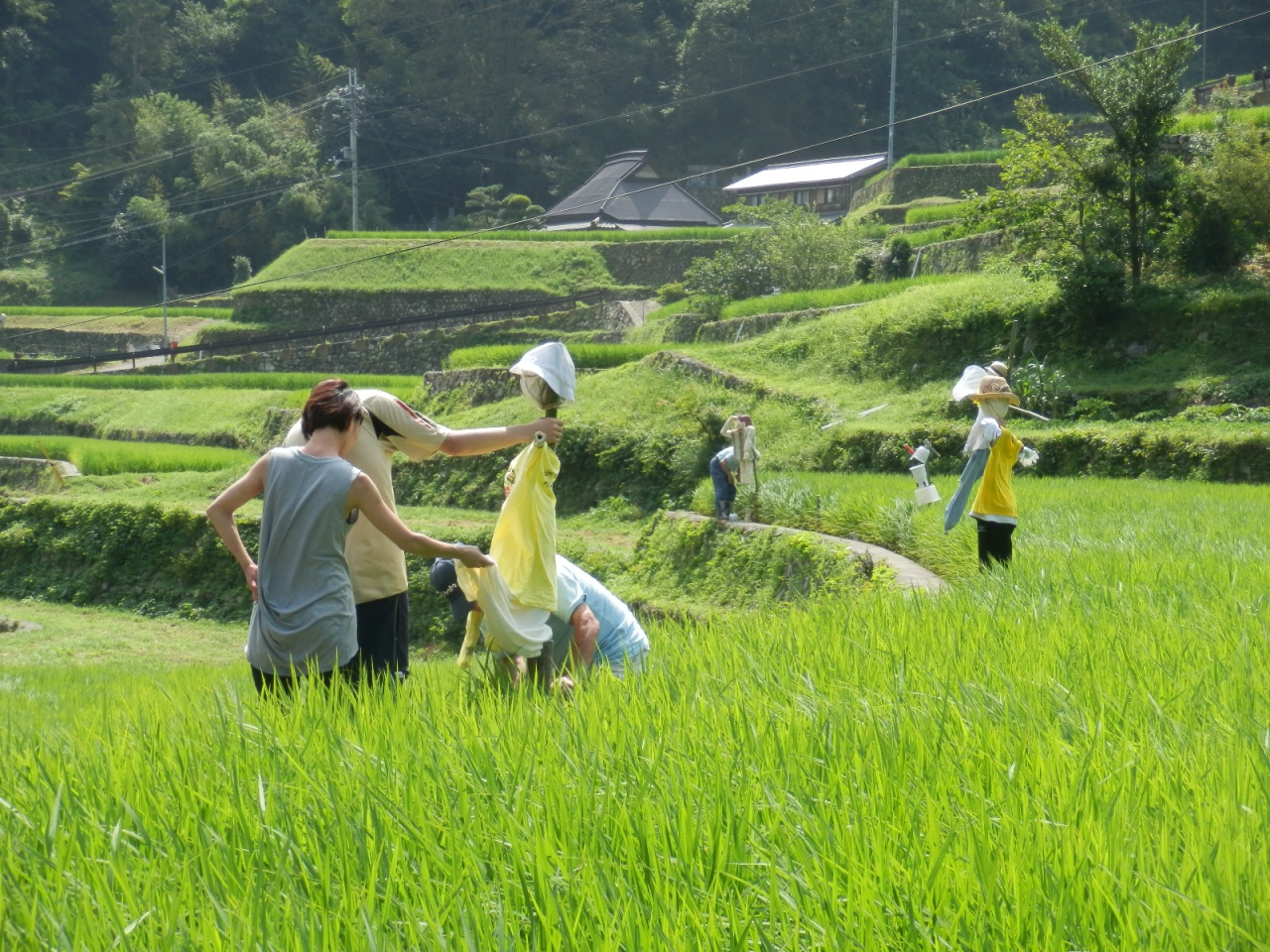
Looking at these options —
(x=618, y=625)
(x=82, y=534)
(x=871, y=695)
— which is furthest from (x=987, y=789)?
(x=82, y=534)

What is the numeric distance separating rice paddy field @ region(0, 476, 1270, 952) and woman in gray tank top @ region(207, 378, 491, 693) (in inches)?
10.1

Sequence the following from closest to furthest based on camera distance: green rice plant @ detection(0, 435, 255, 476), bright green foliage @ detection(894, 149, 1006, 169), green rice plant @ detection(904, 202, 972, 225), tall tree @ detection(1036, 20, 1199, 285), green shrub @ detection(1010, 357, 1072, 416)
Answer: green shrub @ detection(1010, 357, 1072, 416) < tall tree @ detection(1036, 20, 1199, 285) < green rice plant @ detection(0, 435, 255, 476) < green rice plant @ detection(904, 202, 972, 225) < bright green foliage @ detection(894, 149, 1006, 169)

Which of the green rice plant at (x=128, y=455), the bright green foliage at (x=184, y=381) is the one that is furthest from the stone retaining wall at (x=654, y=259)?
the green rice plant at (x=128, y=455)

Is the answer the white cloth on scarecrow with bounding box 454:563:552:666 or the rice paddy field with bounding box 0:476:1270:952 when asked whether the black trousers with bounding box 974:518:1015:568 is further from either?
the white cloth on scarecrow with bounding box 454:563:552:666

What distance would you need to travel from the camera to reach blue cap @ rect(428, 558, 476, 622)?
4.16 m

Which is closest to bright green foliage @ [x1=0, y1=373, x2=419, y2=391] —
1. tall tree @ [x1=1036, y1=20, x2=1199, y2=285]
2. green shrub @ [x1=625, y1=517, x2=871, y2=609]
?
tall tree @ [x1=1036, y1=20, x2=1199, y2=285]

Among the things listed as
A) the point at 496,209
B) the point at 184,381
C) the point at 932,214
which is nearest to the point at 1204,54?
the point at 932,214

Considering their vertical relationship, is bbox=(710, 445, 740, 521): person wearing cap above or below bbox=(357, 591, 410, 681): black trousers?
below

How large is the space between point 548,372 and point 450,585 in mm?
800

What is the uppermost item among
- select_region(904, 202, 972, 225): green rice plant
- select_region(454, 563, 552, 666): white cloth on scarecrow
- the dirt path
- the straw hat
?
select_region(904, 202, 972, 225): green rice plant

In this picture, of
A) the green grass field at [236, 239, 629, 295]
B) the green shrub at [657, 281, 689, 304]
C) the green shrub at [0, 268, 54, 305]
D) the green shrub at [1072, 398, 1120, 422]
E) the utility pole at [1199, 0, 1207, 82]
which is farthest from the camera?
the green shrub at [0, 268, 54, 305]

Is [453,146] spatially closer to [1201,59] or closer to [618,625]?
[1201,59]

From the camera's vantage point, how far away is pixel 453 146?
197 feet

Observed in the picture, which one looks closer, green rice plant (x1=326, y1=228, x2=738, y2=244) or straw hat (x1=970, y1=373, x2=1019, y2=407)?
straw hat (x1=970, y1=373, x2=1019, y2=407)
